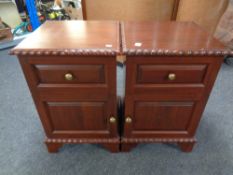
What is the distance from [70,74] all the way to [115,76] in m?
0.20

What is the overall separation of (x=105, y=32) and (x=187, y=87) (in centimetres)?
48

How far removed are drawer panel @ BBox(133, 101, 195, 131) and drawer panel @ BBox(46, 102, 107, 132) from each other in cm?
19

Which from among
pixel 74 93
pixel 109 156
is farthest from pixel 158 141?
pixel 74 93

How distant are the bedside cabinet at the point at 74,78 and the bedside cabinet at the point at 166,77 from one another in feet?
0.28

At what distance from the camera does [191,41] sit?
2.39ft

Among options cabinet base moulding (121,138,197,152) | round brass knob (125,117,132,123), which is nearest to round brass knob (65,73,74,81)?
round brass knob (125,117,132,123)

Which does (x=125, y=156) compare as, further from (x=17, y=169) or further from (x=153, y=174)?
(x=17, y=169)

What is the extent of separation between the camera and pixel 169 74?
0.72m

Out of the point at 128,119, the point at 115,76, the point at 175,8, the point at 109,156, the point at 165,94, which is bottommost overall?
the point at 109,156

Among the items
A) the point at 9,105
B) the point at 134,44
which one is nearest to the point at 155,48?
the point at 134,44

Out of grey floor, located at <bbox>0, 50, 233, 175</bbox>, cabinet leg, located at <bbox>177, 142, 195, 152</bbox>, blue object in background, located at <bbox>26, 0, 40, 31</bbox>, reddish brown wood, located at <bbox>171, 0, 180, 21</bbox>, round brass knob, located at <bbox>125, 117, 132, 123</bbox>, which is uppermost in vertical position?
reddish brown wood, located at <bbox>171, 0, 180, 21</bbox>

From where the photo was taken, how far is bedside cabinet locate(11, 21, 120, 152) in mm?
664

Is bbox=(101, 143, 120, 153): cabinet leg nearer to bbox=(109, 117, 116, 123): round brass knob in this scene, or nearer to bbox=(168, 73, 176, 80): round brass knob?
bbox=(109, 117, 116, 123): round brass knob

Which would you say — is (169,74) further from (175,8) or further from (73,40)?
(175,8)
